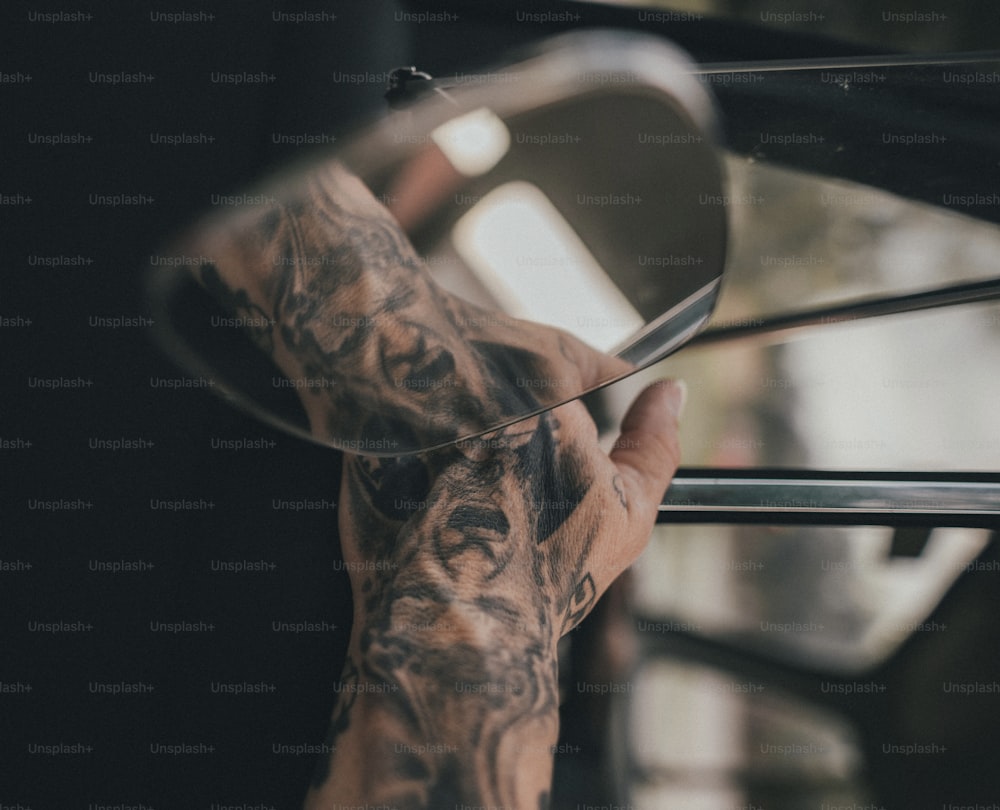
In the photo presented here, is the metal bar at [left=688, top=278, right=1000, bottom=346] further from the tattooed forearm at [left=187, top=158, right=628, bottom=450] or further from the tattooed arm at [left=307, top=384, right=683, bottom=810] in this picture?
the tattooed forearm at [left=187, top=158, right=628, bottom=450]

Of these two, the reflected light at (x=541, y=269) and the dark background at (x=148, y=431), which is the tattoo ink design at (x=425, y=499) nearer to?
the reflected light at (x=541, y=269)

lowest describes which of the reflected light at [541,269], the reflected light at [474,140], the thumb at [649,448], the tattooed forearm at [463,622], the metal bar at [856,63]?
the tattooed forearm at [463,622]

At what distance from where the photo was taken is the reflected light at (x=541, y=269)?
375mm

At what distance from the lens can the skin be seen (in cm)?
40

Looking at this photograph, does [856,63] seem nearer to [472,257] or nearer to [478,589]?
[472,257]

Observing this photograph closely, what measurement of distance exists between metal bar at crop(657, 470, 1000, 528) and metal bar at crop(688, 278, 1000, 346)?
14 cm

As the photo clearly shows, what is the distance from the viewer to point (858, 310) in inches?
27.5

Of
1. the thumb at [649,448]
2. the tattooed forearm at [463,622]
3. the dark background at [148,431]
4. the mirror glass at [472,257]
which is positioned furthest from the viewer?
the dark background at [148,431]

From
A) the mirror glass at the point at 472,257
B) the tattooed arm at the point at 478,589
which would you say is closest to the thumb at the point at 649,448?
the tattooed arm at the point at 478,589

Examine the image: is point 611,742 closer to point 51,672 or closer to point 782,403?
point 782,403

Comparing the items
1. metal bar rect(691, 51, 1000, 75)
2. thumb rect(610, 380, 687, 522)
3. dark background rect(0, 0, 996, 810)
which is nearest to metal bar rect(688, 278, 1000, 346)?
thumb rect(610, 380, 687, 522)

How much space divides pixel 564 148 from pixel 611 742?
58 centimetres

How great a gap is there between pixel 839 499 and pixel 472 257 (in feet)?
1.36

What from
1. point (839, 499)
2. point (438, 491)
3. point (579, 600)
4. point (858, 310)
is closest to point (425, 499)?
point (438, 491)
